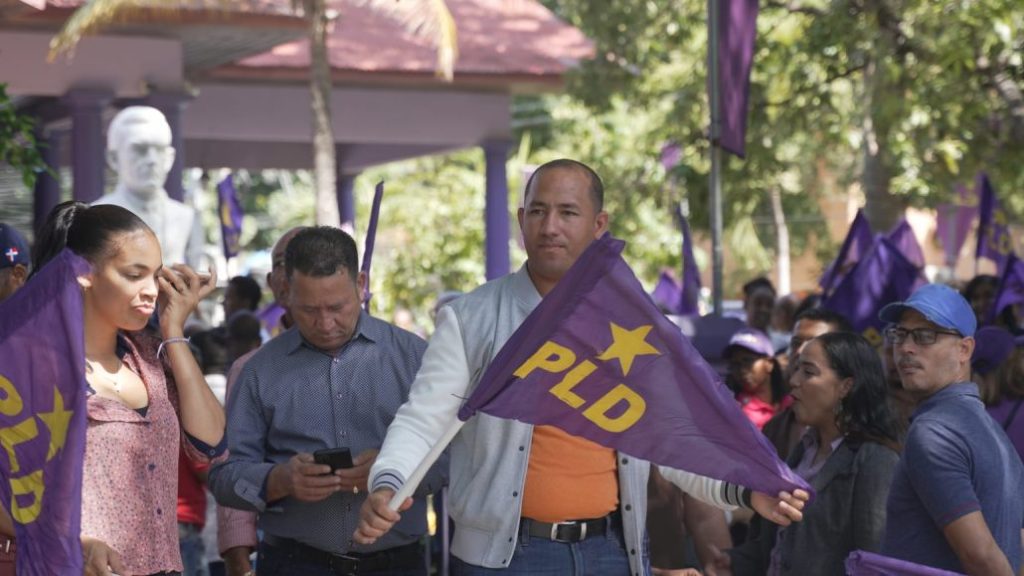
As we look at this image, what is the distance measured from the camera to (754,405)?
841 centimetres

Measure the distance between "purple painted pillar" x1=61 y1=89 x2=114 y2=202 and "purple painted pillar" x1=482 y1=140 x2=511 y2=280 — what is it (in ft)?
22.0

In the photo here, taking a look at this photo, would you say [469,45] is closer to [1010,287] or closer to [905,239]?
[905,239]

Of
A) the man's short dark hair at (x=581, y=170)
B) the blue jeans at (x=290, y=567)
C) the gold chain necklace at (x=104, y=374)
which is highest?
the man's short dark hair at (x=581, y=170)

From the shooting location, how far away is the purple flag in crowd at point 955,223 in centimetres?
1983

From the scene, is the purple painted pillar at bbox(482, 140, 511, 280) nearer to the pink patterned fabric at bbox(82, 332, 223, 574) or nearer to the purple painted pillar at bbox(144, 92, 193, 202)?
the purple painted pillar at bbox(144, 92, 193, 202)

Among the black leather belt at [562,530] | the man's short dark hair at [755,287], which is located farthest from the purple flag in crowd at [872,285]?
the black leather belt at [562,530]

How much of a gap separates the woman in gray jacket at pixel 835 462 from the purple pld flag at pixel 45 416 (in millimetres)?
2632

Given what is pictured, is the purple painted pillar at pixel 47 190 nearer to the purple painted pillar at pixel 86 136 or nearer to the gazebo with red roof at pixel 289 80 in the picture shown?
the gazebo with red roof at pixel 289 80

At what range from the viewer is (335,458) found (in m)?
5.10

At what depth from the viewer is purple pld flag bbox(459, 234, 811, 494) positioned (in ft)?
14.2

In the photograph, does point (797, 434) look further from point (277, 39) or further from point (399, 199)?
point (399, 199)

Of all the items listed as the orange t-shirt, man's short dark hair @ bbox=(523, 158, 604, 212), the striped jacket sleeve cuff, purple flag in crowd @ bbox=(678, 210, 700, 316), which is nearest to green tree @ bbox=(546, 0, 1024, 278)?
purple flag in crowd @ bbox=(678, 210, 700, 316)

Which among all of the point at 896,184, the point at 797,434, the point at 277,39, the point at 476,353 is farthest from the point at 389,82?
the point at 476,353

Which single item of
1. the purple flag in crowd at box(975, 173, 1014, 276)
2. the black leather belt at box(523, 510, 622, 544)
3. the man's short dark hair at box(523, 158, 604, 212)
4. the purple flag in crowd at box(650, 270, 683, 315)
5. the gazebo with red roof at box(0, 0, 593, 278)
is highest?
the gazebo with red roof at box(0, 0, 593, 278)
